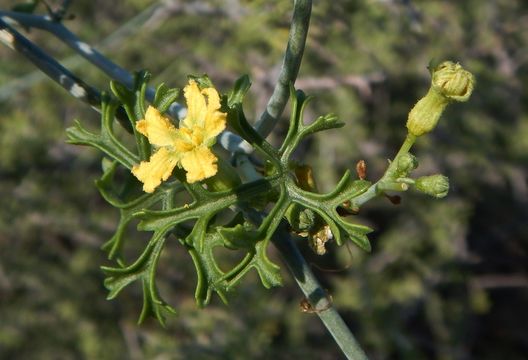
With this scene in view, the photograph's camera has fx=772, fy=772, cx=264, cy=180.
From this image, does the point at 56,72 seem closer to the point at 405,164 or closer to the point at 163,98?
the point at 163,98

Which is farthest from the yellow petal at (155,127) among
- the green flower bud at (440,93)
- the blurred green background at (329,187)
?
the blurred green background at (329,187)

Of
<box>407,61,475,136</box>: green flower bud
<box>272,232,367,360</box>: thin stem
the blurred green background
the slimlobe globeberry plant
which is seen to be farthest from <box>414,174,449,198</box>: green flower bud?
the blurred green background

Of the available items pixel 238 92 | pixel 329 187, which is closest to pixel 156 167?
pixel 238 92

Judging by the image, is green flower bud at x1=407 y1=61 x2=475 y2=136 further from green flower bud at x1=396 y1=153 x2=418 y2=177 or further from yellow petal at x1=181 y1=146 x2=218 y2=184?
yellow petal at x1=181 y1=146 x2=218 y2=184

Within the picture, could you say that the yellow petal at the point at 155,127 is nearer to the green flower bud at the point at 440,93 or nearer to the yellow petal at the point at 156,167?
the yellow petal at the point at 156,167

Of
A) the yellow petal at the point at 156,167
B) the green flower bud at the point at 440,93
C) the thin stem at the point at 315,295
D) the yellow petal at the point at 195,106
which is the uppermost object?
the yellow petal at the point at 195,106

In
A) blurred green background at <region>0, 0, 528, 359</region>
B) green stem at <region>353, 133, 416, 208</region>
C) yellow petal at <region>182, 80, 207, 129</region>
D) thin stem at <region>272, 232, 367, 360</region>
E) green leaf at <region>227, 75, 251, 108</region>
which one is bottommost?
blurred green background at <region>0, 0, 528, 359</region>
